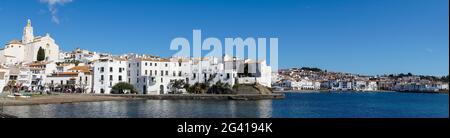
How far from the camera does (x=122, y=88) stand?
36469 millimetres

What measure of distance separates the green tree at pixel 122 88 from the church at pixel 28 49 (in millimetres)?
16302

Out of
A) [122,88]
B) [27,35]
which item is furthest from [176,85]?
[27,35]

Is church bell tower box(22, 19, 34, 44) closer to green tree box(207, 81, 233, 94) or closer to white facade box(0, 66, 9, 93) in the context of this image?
white facade box(0, 66, 9, 93)

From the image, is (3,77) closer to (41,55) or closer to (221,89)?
(41,55)

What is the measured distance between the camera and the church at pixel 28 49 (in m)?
50.6

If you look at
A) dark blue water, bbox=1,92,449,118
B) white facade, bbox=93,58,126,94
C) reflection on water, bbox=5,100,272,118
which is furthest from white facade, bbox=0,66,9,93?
reflection on water, bbox=5,100,272,118

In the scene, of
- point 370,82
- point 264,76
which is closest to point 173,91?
point 264,76

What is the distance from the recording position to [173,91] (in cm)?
3797

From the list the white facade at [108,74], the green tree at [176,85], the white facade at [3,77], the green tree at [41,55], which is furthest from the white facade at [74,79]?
the green tree at [41,55]

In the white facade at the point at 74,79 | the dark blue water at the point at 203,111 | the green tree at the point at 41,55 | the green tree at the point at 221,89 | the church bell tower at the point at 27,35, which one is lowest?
the dark blue water at the point at 203,111

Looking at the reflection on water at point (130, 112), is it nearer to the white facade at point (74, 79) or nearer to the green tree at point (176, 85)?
the green tree at point (176, 85)

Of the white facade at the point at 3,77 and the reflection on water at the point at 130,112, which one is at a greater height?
the white facade at the point at 3,77
